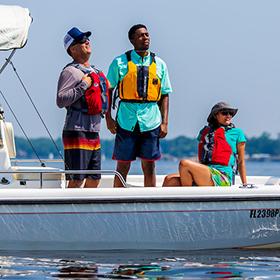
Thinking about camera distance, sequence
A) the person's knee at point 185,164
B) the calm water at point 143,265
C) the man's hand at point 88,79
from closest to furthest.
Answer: the calm water at point 143,265, the person's knee at point 185,164, the man's hand at point 88,79

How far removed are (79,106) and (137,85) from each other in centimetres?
70

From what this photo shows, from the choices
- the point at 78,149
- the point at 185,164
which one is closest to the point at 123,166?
the point at 78,149

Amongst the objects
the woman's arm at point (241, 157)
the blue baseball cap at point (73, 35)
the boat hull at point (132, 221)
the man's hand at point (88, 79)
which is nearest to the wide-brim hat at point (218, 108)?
the woman's arm at point (241, 157)

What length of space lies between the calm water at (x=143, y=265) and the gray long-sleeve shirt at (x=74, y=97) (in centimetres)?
127

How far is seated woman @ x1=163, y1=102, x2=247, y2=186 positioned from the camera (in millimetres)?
5430

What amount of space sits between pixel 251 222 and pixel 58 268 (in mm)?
1889

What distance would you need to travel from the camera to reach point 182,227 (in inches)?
207

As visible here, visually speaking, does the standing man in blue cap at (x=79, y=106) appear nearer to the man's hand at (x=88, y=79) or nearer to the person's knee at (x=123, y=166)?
the man's hand at (x=88, y=79)

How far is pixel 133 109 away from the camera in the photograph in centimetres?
587

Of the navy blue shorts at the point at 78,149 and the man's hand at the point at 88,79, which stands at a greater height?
the man's hand at the point at 88,79

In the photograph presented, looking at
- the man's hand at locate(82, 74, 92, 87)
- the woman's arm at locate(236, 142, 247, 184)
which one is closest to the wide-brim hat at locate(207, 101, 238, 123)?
the woman's arm at locate(236, 142, 247, 184)

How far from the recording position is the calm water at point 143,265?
4.75m

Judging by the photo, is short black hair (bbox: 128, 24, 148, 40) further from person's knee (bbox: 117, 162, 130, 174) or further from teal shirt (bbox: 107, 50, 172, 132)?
person's knee (bbox: 117, 162, 130, 174)

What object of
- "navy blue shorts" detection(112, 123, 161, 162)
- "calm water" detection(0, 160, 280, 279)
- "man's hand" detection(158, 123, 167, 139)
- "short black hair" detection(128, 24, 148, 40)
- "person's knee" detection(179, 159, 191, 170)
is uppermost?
"short black hair" detection(128, 24, 148, 40)
